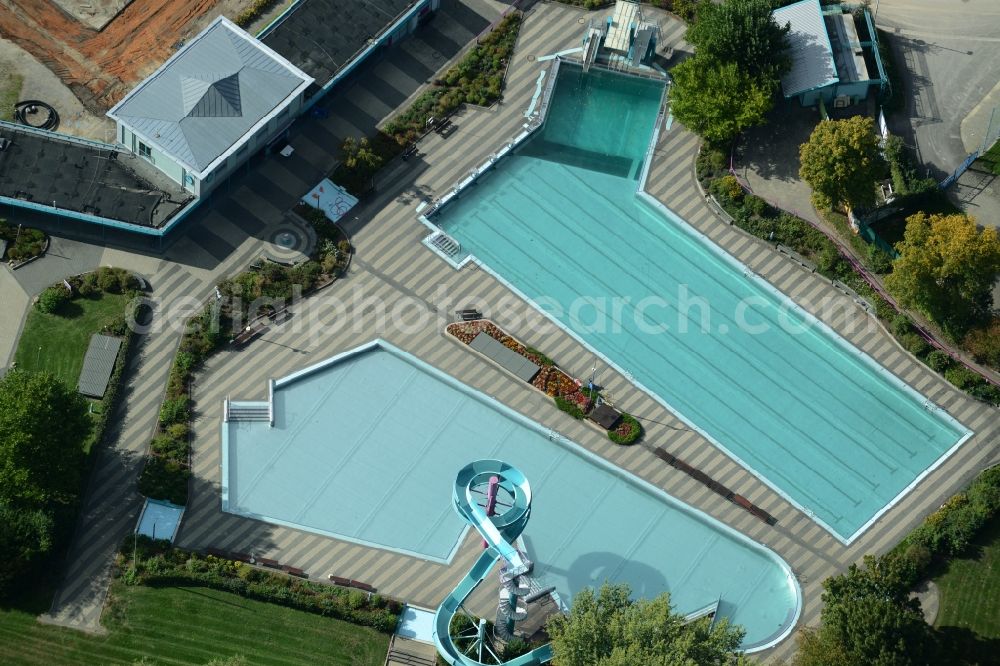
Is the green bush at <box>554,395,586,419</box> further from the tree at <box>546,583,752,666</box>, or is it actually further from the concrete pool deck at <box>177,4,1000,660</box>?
the tree at <box>546,583,752,666</box>

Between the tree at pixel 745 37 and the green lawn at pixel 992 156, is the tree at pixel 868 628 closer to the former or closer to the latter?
the green lawn at pixel 992 156

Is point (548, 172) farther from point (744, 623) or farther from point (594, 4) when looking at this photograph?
Result: point (744, 623)

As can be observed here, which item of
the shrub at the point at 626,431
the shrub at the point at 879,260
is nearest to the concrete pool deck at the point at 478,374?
the shrub at the point at 626,431

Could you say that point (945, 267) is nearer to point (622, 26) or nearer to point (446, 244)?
point (622, 26)

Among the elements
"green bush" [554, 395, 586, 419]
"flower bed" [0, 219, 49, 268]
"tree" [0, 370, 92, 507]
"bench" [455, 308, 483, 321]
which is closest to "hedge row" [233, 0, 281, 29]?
"flower bed" [0, 219, 49, 268]

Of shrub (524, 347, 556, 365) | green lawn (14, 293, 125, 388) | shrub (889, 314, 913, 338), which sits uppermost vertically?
green lawn (14, 293, 125, 388)

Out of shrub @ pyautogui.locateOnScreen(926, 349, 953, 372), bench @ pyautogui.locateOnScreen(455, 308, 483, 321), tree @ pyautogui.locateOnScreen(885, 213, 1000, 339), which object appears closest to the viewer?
tree @ pyautogui.locateOnScreen(885, 213, 1000, 339)

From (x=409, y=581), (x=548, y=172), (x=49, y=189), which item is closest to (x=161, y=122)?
(x=49, y=189)
